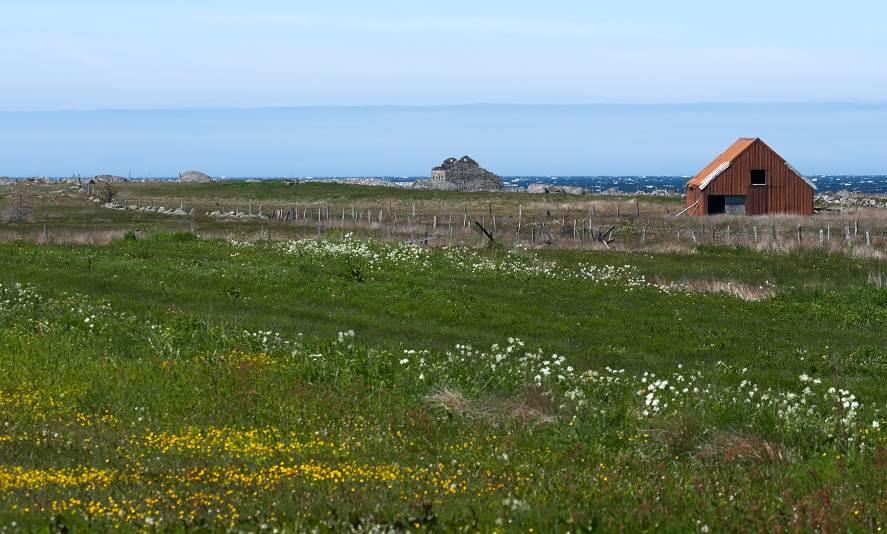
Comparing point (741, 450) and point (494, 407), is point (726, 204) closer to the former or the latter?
point (494, 407)

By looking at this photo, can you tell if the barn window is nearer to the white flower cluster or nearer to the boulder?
the white flower cluster

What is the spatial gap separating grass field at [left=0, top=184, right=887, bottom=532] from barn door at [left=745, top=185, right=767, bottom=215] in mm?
47675

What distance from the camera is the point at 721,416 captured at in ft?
42.8

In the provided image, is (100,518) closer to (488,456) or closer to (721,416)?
(488,456)

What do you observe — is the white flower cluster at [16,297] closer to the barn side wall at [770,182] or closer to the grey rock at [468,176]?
the barn side wall at [770,182]

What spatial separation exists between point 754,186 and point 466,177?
8271cm

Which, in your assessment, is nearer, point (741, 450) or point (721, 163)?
point (741, 450)

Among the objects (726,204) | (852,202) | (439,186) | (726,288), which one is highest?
(439,186)

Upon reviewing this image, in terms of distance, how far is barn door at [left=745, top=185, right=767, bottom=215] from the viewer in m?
77.5

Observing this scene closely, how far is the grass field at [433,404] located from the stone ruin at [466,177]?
124518mm

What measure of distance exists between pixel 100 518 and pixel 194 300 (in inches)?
777

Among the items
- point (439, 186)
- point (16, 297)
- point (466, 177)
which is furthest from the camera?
point (466, 177)

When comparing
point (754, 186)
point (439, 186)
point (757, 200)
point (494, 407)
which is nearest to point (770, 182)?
point (754, 186)

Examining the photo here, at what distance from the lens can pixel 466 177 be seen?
157 meters
